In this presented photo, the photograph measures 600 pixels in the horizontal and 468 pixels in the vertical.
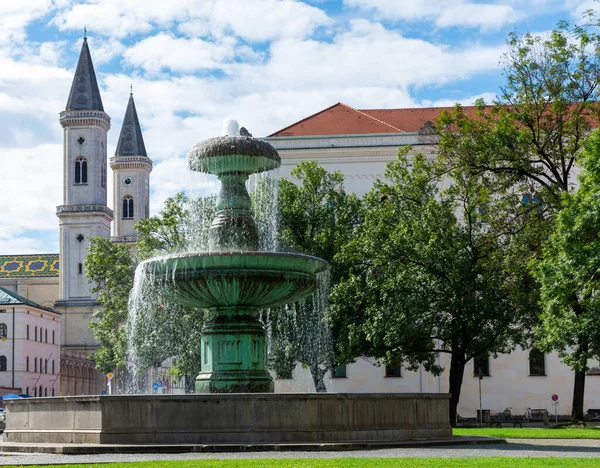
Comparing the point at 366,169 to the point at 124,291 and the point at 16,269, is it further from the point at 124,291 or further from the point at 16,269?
the point at 16,269

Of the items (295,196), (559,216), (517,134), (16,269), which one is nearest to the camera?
(559,216)

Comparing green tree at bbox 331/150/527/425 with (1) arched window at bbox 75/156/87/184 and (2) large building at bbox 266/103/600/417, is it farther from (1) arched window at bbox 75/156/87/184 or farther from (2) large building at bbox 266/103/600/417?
(1) arched window at bbox 75/156/87/184

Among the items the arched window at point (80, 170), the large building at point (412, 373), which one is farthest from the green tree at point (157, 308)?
the arched window at point (80, 170)

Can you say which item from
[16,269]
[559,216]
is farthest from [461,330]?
[16,269]

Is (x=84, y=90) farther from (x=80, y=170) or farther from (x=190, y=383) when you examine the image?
(x=190, y=383)

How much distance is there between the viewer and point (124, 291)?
1906 inches

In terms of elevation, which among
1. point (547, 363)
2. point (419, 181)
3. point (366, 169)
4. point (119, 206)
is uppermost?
point (119, 206)

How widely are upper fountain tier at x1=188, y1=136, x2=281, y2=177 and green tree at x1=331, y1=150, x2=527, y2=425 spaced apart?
46.0 feet

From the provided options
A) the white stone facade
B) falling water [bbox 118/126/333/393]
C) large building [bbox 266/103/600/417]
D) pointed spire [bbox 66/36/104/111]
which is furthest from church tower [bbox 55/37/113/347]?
falling water [bbox 118/126/333/393]

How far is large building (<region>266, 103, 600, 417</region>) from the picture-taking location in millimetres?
54031

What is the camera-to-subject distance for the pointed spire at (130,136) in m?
152

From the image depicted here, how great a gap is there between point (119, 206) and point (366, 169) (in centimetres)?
9887

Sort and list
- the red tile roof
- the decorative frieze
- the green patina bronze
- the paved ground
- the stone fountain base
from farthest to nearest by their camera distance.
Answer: the decorative frieze
the red tile roof
the green patina bronze
the stone fountain base
the paved ground

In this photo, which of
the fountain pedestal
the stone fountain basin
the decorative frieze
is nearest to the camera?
the stone fountain basin
